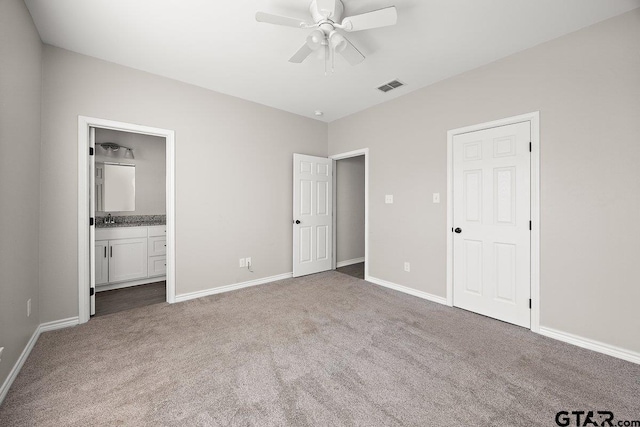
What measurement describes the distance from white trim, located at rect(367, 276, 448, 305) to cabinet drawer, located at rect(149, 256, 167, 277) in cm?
322

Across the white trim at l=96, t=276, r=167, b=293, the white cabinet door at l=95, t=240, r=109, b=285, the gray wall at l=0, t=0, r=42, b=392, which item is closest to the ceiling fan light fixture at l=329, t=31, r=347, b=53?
the gray wall at l=0, t=0, r=42, b=392

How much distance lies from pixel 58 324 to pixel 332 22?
3.66m

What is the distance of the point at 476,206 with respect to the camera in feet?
9.50

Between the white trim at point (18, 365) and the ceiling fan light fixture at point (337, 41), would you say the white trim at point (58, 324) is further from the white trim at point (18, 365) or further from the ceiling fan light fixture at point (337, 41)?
the ceiling fan light fixture at point (337, 41)

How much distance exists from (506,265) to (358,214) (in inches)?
117

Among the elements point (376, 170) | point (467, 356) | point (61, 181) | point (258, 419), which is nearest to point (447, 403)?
point (467, 356)

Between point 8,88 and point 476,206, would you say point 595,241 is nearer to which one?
point 476,206

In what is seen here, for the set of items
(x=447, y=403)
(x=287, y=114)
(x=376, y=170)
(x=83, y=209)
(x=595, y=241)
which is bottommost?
(x=447, y=403)

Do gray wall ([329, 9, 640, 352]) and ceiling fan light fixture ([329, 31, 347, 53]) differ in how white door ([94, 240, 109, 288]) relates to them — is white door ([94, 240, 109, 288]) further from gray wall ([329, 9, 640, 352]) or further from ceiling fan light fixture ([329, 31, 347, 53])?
gray wall ([329, 9, 640, 352])

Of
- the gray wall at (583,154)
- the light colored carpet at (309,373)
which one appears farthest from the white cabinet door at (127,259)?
the gray wall at (583,154)

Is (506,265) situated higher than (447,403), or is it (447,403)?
(506,265)

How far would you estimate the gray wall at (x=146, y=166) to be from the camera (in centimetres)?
412

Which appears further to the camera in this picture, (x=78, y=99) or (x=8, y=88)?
Result: (x=78, y=99)

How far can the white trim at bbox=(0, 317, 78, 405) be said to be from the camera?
163 cm
